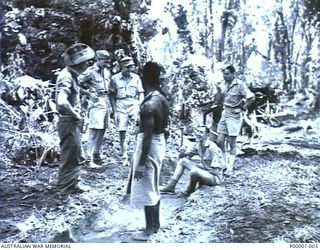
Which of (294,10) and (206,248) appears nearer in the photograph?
(206,248)

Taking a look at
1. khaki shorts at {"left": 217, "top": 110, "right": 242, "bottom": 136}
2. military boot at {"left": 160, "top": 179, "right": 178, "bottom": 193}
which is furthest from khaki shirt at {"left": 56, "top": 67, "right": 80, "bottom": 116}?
khaki shorts at {"left": 217, "top": 110, "right": 242, "bottom": 136}

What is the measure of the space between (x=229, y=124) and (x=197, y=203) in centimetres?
45

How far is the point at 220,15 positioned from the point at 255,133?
Answer: 0.67 metres

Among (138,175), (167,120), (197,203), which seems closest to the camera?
(138,175)

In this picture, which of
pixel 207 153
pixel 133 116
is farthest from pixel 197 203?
pixel 133 116

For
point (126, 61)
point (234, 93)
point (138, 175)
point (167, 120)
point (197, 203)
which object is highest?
point (126, 61)

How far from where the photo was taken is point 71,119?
9.32 ft

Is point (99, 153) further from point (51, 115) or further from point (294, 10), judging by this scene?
point (294, 10)

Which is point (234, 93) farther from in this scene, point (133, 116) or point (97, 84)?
point (97, 84)

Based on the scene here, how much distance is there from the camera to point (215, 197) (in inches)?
114

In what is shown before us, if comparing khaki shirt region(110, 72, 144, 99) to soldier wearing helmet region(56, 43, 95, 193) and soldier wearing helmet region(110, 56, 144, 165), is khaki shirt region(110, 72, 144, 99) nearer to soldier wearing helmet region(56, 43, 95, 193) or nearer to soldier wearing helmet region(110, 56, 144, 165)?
soldier wearing helmet region(110, 56, 144, 165)

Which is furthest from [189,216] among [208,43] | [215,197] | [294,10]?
[294,10]

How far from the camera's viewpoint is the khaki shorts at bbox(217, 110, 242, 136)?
2.95 metres

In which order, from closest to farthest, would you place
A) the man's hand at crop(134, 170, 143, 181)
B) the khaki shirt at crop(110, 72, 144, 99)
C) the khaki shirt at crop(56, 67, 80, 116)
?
the man's hand at crop(134, 170, 143, 181)
the khaki shirt at crop(56, 67, 80, 116)
the khaki shirt at crop(110, 72, 144, 99)
